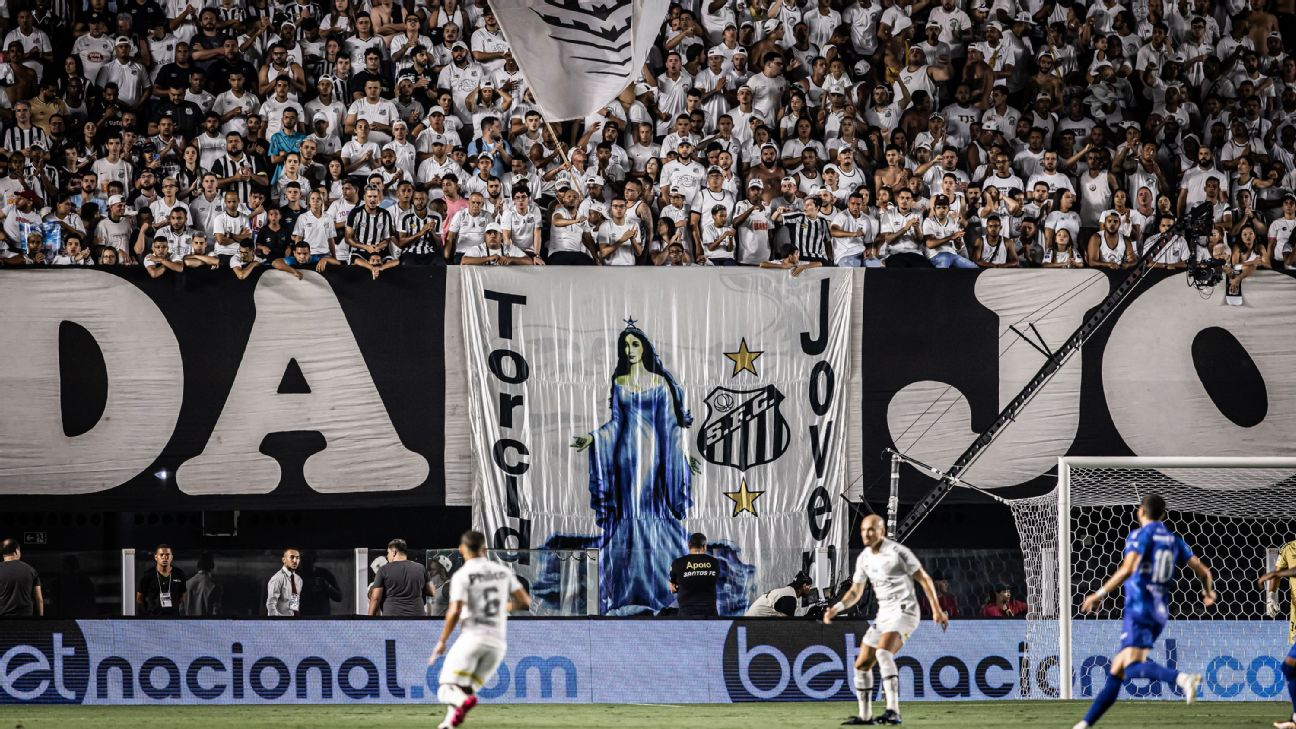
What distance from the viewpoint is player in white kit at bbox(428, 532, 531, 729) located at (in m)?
10.4

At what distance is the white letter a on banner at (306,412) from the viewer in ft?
57.5

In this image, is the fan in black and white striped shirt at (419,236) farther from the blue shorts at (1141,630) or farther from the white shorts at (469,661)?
the blue shorts at (1141,630)

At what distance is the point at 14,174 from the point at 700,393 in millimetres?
8731

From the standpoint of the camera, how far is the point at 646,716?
13328 millimetres

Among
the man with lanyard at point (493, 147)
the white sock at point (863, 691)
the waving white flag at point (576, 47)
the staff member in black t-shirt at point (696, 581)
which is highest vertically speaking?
the waving white flag at point (576, 47)

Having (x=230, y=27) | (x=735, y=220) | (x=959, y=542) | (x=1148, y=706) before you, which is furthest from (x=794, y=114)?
(x=1148, y=706)

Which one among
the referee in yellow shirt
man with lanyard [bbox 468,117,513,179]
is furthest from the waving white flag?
the referee in yellow shirt

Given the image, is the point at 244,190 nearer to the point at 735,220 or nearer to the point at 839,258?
the point at 735,220

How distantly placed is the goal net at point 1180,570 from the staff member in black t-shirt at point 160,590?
9.27 meters

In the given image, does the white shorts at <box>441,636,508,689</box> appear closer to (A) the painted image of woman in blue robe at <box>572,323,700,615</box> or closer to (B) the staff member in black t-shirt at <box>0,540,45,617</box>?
(A) the painted image of woman in blue robe at <box>572,323,700,615</box>

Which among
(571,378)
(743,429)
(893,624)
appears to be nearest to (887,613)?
(893,624)

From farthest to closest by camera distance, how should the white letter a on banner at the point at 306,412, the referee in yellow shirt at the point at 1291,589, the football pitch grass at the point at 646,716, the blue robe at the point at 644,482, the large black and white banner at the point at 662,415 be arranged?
the large black and white banner at the point at 662,415 < the blue robe at the point at 644,482 < the white letter a on banner at the point at 306,412 < the referee in yellow shirt at the point at 1291,589 < the football pitch grass at the point at 646,716

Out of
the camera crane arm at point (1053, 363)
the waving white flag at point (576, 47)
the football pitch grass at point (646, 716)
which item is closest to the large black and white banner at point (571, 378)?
the camera crane arm at point (1053, 363)

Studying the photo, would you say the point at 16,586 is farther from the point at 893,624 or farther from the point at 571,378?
the point at 893,624
